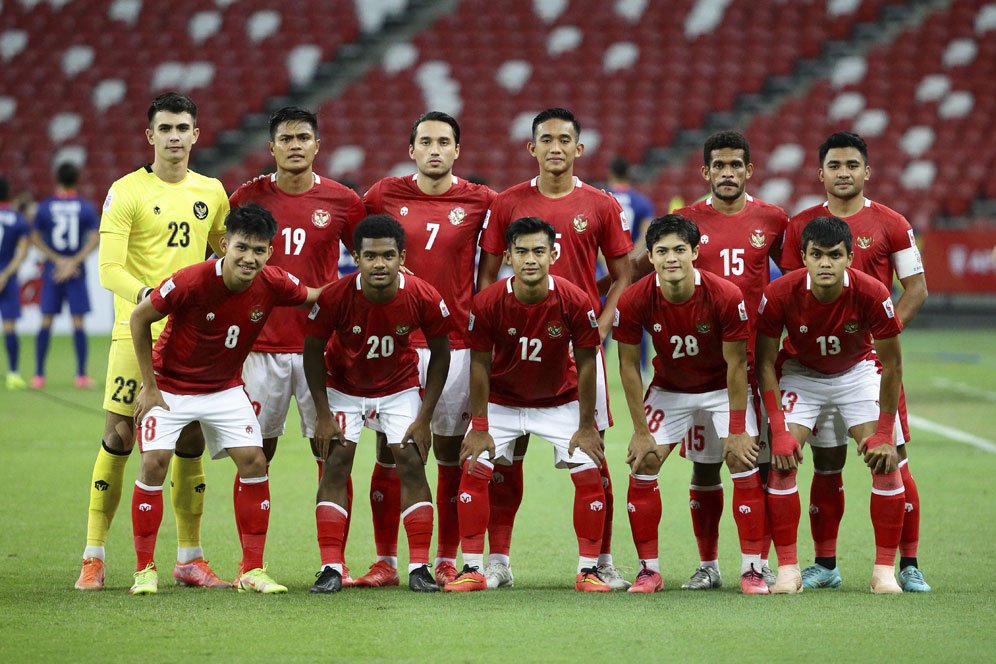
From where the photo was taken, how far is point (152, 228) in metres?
6.09

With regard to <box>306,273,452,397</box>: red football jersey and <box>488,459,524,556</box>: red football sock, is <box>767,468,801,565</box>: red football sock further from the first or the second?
Answer: <box>306,273,452,397</box>: red football jersey

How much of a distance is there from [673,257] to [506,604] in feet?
5.41

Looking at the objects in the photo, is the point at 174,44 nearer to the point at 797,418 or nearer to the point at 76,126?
the point at 76,126

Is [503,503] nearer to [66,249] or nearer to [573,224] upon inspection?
[573,224]

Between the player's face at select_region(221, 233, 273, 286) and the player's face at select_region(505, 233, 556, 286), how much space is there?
1076mm

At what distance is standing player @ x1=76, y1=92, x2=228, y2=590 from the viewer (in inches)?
234

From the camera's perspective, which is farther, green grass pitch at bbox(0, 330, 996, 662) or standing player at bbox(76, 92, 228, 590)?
standing player at bbox(76, 92, 228, 590)

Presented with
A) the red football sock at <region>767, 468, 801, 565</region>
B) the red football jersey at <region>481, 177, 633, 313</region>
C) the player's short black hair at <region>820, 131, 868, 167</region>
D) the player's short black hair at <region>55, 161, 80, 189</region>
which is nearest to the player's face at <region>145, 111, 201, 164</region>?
the red football jersey at <region>481, 177, 633, 313</region>

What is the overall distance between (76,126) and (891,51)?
46.4 feet

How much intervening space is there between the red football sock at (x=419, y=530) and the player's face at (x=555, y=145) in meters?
1.70

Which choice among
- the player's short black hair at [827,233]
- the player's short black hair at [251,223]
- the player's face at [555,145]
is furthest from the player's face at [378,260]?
the player's short black hair at [827,233]

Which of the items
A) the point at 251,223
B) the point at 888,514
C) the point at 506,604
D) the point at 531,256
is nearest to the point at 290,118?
the point at 251,223

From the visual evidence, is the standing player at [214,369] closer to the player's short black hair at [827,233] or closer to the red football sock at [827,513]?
the player's short black hair at [827,233]

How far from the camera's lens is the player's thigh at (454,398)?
6.21 m
